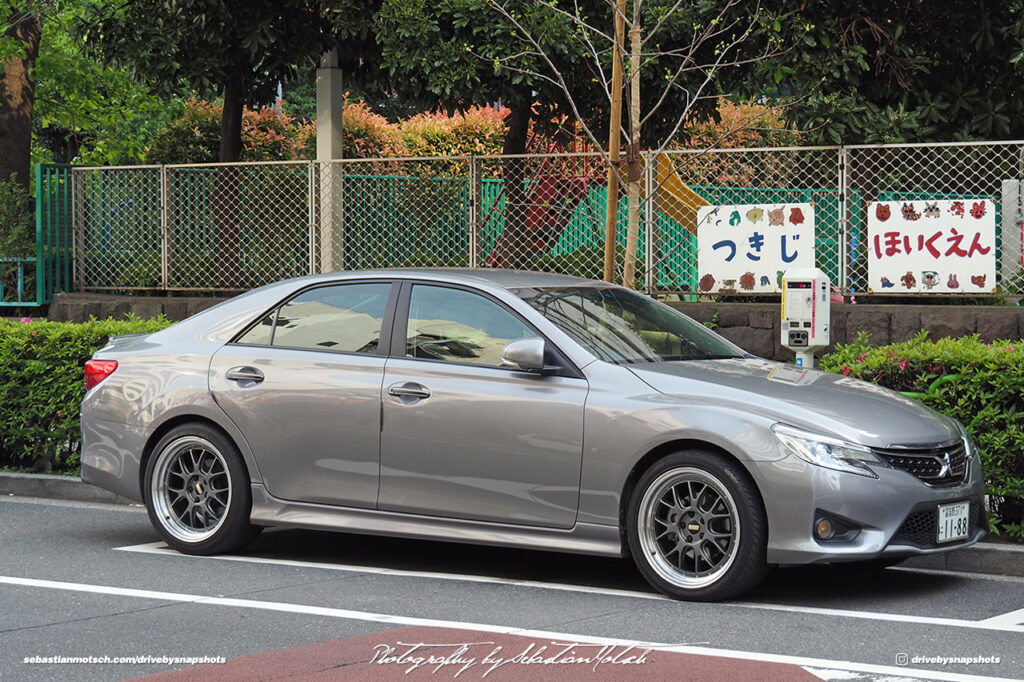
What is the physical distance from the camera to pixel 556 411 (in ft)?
22.4

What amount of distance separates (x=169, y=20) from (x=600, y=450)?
10689 millimetres

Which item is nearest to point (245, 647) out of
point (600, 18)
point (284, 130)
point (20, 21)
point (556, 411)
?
point (556, 411)

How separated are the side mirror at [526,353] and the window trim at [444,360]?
0.44 feet

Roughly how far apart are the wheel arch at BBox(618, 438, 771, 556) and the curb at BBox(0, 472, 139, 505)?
4.62 metres

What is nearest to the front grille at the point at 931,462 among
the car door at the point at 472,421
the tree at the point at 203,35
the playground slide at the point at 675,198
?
the car door at the point at 472,421

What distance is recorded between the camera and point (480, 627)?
608 cm

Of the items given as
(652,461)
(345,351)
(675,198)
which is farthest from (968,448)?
(675,198)

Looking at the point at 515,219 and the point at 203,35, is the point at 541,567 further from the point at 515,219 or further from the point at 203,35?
the point at 203,35

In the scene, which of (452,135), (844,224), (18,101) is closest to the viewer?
(844,224)

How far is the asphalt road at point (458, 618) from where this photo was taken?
17.8 feet

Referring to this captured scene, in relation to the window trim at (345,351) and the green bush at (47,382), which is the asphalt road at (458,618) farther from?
the green bush at (47,382)

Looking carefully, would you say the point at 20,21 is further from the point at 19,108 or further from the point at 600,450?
the point at 600,450

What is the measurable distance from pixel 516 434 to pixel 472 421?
249 millimetres

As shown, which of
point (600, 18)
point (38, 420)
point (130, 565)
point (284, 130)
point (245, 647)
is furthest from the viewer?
point (284, 130)
